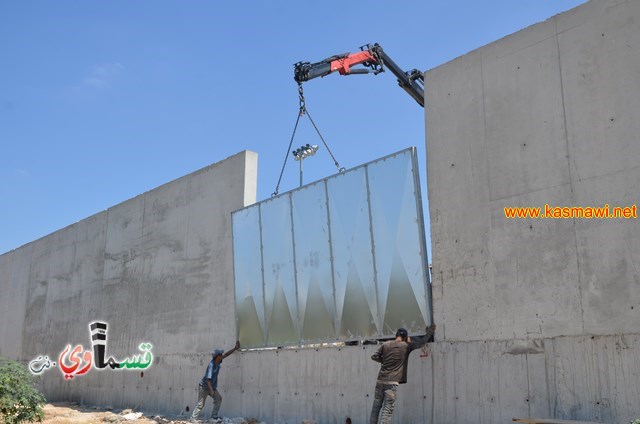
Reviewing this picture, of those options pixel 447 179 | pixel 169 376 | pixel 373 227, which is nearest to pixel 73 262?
pixel 169 376

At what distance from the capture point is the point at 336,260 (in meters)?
11.0

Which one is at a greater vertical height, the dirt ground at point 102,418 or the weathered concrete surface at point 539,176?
the weathered concrete surface at point 539,176

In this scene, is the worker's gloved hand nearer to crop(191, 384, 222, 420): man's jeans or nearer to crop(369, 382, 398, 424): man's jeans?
crop(369, 382, 398, 424): man's jeans

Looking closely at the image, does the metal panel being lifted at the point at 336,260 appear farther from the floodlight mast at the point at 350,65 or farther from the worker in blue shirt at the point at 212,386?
the floodlight mast at the point at 350,65

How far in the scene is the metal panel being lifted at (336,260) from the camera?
386 inches

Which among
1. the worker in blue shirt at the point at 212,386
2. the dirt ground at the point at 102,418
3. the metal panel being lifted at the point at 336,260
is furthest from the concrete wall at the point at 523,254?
the dirt ground at the point at 102,418

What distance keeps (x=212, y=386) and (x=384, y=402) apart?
4.79 m

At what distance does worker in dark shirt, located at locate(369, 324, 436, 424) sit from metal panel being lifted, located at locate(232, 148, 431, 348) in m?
0.81

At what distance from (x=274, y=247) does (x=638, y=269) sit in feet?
23.1

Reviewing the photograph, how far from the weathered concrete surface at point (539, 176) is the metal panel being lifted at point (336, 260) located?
56 centimetres

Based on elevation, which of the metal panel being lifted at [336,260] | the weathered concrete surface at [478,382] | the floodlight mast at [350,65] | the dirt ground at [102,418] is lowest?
the dirt ground at [102,418]

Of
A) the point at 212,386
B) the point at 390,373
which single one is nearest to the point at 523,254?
the point at 390,373

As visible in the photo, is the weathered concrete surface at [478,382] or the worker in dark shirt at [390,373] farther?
the worker in dark shirt at [390,373]

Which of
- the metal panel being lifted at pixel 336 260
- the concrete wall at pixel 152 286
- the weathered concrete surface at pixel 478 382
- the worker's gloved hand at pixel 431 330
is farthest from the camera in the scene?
the concrete wall at pixel 152 286
